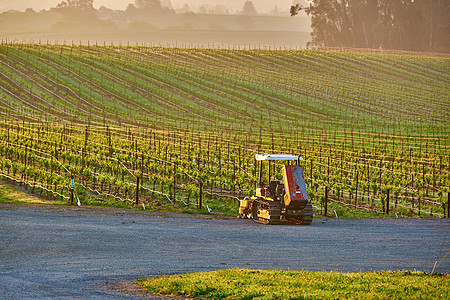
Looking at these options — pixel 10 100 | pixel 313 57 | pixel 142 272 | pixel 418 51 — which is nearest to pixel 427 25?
pixel 418 51

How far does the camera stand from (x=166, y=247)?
21172mm

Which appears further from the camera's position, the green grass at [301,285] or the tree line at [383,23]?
the tree line at [383,23]

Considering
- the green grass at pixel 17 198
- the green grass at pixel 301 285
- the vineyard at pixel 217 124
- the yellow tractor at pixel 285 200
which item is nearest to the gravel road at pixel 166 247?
the yellow tractor at pixel 285 200

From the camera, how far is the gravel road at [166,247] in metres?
16.6

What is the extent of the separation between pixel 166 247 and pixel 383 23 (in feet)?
502

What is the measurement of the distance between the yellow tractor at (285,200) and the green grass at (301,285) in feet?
29.3

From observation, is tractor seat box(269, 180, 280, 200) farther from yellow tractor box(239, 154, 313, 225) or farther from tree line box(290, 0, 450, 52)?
A: tree line box(290, 0, 450, 52)

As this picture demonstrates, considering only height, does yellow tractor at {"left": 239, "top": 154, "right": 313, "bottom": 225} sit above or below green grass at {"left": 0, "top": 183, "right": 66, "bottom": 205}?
→ above

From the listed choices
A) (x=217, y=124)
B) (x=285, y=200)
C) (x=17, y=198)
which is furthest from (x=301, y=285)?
(x=217, y=124)

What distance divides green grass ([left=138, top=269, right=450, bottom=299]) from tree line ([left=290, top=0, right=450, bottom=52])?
14680cm

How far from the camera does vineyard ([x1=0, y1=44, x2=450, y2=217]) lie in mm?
36688

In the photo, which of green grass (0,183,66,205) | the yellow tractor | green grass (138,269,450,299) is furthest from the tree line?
green grass (138,269,450,299)

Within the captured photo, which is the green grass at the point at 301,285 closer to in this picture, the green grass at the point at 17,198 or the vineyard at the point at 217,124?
the vineyard at the point at 217,124

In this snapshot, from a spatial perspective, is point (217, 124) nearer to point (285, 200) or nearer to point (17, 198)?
point (17, 198)
